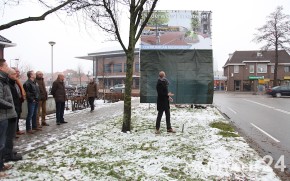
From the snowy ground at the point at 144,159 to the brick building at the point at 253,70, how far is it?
171 ft

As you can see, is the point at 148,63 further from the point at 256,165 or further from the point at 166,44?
the point at 256,165

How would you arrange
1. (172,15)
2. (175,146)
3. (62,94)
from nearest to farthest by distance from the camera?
(175,146)
(62,94)
(172,15)

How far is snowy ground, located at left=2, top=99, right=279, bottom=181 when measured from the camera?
4.70 m

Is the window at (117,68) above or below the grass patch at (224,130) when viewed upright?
above

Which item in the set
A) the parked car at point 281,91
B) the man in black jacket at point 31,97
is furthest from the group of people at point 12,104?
the parked car at point 281,91

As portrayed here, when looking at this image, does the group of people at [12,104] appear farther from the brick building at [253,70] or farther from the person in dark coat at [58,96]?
the brick building at [253,70]

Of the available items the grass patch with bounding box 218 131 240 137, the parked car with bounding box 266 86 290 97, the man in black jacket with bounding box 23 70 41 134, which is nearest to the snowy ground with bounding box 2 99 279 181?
the grass patch with bounding box 218 131 240 137

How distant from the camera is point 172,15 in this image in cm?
1762

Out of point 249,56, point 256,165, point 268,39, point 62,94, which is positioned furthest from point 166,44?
point 249,56

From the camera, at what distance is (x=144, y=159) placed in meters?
5.51

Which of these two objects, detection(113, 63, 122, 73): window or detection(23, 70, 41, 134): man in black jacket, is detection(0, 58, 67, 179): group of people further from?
detection(113, 63, 122, 73): window

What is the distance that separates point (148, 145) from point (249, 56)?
184 ft

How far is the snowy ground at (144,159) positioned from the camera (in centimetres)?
470

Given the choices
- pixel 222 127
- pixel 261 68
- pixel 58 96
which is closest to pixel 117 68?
pixel 261 68
